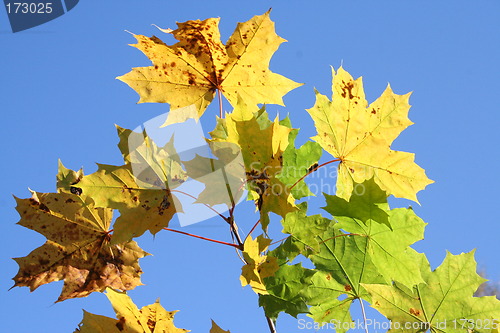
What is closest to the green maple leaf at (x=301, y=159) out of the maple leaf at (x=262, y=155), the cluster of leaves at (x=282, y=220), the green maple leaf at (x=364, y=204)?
the cluster of leaves at (x=282, y=220)

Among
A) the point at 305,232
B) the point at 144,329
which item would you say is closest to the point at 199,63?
the point at 305,232

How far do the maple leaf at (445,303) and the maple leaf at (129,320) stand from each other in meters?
0.64

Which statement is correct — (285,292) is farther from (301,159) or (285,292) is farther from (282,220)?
(301,159)

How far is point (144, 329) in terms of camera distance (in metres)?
1.45

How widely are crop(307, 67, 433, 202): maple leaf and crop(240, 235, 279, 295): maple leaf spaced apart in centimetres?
37

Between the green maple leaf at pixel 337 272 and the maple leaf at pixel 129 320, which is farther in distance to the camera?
the green maple leaf at pixel 337 272

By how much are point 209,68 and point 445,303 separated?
1.06 m

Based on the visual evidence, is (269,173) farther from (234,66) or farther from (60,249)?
(60,249)

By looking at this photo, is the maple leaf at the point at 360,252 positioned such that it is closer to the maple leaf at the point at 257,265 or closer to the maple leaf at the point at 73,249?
the maple leaf at the point at 257,265

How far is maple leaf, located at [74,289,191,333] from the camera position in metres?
1.40

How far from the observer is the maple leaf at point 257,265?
1243mm

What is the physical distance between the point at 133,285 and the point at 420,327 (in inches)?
35.5

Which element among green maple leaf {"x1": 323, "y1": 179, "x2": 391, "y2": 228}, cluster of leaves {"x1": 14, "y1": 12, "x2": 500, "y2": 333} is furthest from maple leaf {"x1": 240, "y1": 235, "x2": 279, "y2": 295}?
green maple leaf {"x1": 323, "y1": 179, "x2": 391, "y2": 228}

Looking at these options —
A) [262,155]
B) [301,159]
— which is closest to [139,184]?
[262,155]
